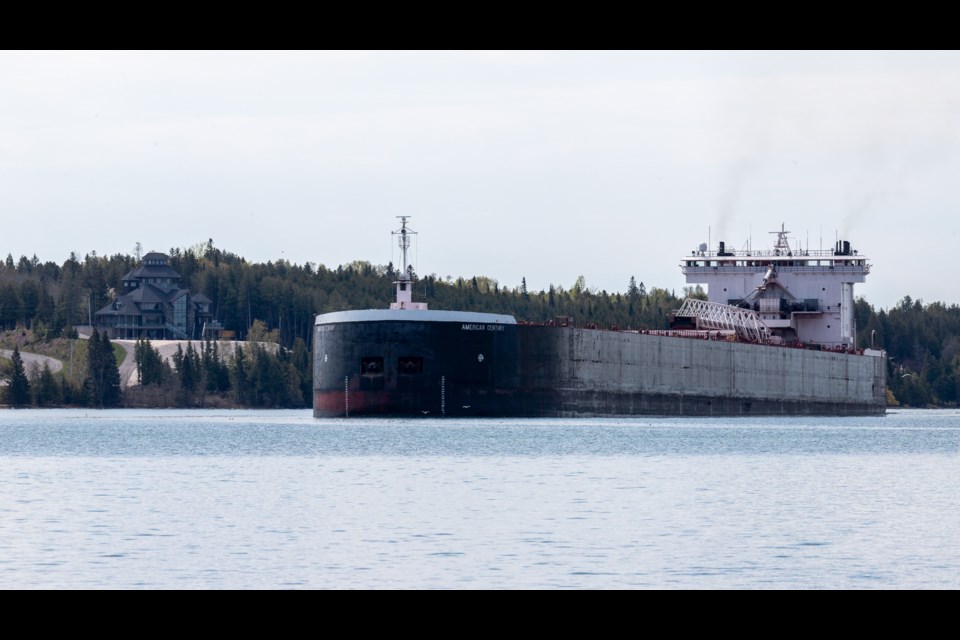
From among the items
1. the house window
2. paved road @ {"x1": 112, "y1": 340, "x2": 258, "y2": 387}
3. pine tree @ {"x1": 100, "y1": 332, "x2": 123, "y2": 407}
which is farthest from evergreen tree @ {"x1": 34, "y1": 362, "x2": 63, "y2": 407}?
the house window

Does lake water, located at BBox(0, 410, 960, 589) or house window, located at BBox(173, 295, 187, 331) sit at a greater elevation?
house window, located at BBox(173, 295, 187, 331)

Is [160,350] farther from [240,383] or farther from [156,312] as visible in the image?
[240,383]

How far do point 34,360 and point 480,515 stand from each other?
488 ft

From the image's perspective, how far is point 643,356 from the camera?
76.5 m

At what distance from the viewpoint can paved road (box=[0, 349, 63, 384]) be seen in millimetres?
164625

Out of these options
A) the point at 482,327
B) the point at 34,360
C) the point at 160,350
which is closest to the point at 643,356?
the point at 482,327

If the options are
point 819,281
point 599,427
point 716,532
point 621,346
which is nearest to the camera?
point 716,532

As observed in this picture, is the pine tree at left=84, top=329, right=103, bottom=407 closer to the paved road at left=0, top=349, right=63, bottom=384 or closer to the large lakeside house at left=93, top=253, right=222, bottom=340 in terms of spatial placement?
the paved road at left=0, top=349, right=63, bottom=384

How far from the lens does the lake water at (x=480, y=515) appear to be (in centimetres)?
2067

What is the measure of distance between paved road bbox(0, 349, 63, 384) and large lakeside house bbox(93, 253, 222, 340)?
9.76 metres
